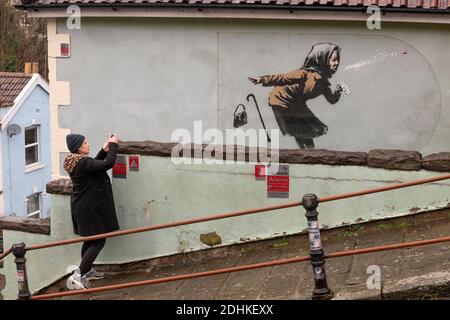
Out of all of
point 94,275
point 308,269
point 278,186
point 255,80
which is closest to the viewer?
point 308,269

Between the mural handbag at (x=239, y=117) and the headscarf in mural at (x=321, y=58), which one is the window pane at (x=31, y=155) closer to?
the mural handbag at (x=239, y=117)

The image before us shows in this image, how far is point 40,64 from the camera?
38969mm

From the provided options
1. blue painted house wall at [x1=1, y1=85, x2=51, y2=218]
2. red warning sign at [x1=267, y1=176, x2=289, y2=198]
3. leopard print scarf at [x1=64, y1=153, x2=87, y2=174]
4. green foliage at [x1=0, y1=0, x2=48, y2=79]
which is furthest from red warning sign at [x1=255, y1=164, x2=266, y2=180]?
green foliage at [x1=0, y1=0, x2=48, y2=79]

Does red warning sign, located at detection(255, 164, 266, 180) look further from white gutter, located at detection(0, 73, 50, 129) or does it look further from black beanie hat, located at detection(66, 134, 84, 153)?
white gutter, located at detection(0, 73, 50, 129)

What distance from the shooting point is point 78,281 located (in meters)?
8.76

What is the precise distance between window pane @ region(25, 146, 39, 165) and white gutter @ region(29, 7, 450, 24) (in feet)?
49.8

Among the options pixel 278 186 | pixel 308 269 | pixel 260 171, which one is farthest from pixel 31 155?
pixel 308 269

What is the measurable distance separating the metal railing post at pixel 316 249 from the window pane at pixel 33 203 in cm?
2134

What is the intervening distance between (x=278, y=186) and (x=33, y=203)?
19855 mm

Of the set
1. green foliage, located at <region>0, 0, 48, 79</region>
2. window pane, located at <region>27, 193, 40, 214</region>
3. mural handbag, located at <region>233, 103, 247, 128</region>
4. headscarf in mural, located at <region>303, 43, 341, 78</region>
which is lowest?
window pane, located at <region>27, 193, 40, 214</region>

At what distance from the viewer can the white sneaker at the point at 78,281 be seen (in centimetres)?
875

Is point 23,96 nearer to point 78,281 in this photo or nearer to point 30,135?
point 30,135

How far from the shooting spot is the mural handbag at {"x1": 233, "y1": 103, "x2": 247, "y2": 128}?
11578 mm

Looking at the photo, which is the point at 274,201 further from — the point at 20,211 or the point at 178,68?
the point at 20,211
